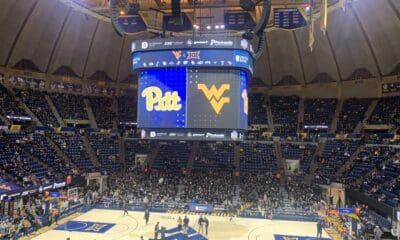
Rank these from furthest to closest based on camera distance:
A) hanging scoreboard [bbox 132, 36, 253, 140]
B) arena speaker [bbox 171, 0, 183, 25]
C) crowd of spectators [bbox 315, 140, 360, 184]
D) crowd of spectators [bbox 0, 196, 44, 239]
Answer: crowd of spectators [bbox 315, 140, 360, 184] → crowd of spectators [bbox 0, 196, 44, 239] → arena speaker [bbox 171, 0, 183, 25] → hanging scoreboard [bbox 132, 36, 253, 140]

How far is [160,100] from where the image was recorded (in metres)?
15.4

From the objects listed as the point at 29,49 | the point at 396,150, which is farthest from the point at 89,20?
the point at 396,150

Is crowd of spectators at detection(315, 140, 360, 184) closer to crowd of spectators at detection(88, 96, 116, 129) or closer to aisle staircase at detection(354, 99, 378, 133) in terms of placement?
aisle staircase at detection(354, 99, 378, 133)

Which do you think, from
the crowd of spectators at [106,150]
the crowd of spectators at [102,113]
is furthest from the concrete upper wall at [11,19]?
the crowd of spectators at [106,150]

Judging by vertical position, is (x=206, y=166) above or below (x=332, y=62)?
below

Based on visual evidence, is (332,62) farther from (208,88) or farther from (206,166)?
(208,88)

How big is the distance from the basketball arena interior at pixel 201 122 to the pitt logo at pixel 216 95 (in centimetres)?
6

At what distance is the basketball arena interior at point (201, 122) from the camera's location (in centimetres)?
1555

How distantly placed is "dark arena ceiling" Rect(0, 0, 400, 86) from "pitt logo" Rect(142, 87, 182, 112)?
13.1 m

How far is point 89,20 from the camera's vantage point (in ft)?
125

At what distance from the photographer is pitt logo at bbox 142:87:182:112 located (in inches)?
600

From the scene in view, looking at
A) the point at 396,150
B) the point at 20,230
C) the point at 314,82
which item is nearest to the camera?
the point at 20,230

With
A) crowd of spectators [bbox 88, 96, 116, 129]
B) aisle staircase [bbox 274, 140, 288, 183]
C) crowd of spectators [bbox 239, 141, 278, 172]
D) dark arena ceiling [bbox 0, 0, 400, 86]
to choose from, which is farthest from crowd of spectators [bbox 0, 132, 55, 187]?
aisle staircase [bbox 274, 140, 288, 183]

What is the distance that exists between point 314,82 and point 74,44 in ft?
96.2
